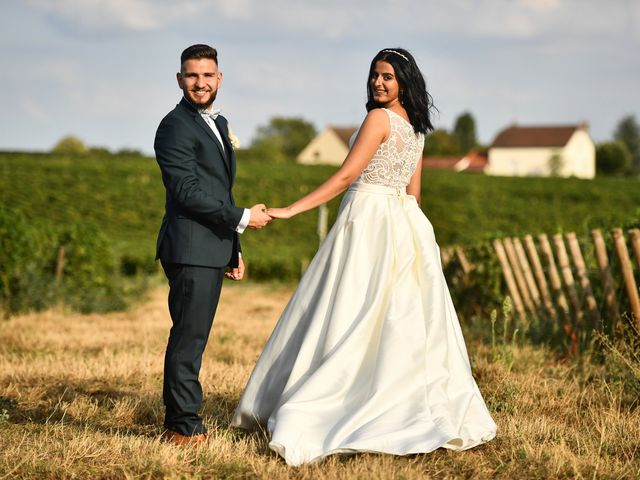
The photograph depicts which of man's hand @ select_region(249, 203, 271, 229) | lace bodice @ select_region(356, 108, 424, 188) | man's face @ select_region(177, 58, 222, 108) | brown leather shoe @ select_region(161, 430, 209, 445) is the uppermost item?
man's face @ select_region(177, 58, 222, 108)

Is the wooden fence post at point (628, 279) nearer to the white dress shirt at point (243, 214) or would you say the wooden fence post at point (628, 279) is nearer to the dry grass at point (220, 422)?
the dry grass at point (220, 422)

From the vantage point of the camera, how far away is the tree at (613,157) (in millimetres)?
84312

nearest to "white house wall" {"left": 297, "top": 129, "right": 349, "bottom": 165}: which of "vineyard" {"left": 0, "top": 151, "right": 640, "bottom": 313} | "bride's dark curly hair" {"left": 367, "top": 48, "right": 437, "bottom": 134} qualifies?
"vineyard" {"left": 0, "top": 151, "right": 640, "bottom": 313}

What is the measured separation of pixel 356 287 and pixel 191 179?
1050 millimetres

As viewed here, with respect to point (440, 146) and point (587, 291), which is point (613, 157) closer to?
point (440, 146)

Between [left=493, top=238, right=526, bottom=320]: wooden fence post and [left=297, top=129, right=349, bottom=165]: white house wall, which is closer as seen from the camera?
[left=493, top=238, right=526, bottom=320]: wooden fence post

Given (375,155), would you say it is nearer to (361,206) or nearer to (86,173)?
(361,206)

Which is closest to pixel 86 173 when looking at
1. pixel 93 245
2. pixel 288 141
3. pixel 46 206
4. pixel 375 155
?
pixel 46 206

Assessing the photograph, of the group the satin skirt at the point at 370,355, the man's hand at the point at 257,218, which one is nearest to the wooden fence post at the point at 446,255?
the satin skirt at the point at 370,355

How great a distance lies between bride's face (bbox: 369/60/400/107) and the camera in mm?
4535

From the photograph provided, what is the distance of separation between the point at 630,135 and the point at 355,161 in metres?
114

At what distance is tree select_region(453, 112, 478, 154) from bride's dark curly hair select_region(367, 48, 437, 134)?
443 ft

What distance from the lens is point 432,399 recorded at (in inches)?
170

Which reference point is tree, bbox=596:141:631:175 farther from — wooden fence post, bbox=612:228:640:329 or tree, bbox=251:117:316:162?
wooden fence post, bbox=612:228:640:329
